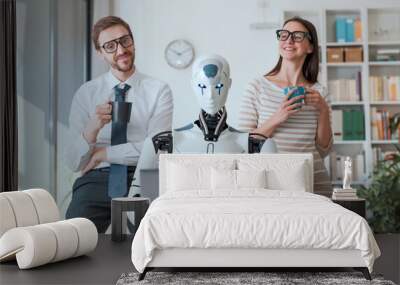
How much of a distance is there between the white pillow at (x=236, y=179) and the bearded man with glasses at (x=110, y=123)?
1475mm

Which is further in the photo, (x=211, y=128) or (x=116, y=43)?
(x=116, y=43)

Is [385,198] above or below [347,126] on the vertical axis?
below

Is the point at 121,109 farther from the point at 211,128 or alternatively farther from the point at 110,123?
the point at 211,128

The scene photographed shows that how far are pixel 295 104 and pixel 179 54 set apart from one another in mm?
1379

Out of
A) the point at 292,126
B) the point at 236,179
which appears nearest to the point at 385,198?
the point at 292,126

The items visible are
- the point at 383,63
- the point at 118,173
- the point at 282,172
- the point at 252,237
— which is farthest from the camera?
the point at 383,63

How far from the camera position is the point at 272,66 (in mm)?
6668

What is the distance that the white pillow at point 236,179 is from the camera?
5.34m

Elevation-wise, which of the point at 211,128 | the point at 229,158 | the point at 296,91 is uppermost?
the point at 296,91

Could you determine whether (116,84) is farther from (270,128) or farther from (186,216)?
(186,216)

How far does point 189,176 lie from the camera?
545 cm

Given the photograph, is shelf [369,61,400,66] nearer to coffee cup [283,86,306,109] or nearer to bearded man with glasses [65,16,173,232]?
coffee cup [283,86,306,109]

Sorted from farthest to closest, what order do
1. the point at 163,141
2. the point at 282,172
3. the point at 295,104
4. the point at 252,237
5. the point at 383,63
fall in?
the point at 383,63 < the point at 295,104 < the point at 163,141 < the point at 282,172 < the point at 252,237

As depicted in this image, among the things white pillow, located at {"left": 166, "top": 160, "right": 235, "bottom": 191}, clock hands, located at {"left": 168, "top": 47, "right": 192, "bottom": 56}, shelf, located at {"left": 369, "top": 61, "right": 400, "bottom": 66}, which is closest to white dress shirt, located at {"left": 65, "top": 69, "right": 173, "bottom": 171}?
clock hands, located at {"left": 168, "top": 47, "right": 192, "bottom": 56}
